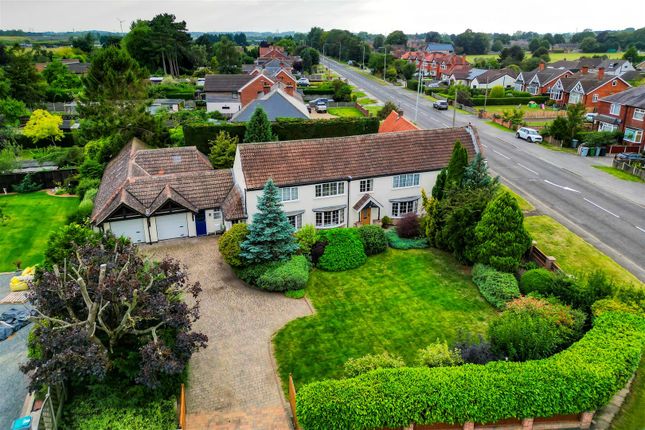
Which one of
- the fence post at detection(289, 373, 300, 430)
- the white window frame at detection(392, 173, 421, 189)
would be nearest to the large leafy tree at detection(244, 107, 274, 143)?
the white window frame at detection(392, 173, 421, 189)

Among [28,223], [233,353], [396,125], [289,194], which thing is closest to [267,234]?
[289,194]

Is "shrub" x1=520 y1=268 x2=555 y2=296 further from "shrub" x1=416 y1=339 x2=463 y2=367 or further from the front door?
the front door

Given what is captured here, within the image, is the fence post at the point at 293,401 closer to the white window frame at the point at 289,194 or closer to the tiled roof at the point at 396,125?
the white window frame at the point at 289,194

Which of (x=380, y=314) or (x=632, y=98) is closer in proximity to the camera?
(x=380, y=314)

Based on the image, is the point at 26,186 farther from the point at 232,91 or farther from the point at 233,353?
the point at 232,91

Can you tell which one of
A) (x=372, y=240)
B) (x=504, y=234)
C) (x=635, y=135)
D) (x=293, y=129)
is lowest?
(x=372, y=240)

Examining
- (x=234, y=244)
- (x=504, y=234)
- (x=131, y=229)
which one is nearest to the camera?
(x=504, y=234)

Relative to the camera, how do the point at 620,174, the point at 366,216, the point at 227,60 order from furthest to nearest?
the point at 227,60 → the point at 620,174 → the point at 366,216

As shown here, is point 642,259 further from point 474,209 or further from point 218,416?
point 218,416
